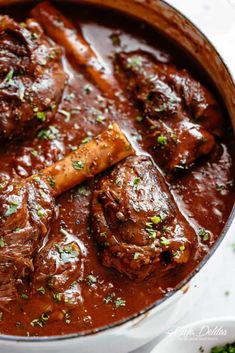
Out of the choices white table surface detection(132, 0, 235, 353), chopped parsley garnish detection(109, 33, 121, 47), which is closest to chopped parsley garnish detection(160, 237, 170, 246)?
white table surface detection(132, 0, 235, 353)

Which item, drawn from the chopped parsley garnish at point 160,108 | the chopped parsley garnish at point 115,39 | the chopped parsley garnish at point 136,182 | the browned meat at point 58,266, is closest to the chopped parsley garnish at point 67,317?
the browned meat at point 58,266

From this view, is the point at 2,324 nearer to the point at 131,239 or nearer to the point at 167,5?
the point at 131,239

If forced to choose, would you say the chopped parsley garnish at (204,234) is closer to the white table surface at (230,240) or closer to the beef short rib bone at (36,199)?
the white table surface at (230,240)

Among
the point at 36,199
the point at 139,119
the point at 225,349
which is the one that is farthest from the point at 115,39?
the point at 225,349

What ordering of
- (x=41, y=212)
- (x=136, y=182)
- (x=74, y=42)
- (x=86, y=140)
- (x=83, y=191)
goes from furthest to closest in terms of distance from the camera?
(x=74, y=42) < (x=86, y=140) < (x=83, y=191) < (x=136, y=182) < (x=41, y=212)

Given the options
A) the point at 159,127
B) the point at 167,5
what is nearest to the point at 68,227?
the point at 159,127

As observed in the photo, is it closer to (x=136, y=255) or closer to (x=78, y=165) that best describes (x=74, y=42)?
(x=78, y=165)

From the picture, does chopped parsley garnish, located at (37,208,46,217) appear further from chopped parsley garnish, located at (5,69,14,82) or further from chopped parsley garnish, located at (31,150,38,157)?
chopped parsley garnish, located at (5,69,14,82)
